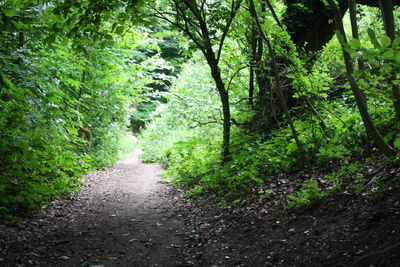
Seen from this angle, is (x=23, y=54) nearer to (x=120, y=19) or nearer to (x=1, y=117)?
(x=1, y=117)

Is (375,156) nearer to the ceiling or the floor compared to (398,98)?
nearer to the floor

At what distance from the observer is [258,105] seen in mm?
8742

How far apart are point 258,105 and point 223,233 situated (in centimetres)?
452

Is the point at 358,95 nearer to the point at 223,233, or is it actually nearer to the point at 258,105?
the point at 223,233

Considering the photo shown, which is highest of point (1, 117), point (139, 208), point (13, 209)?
point (1, 117)

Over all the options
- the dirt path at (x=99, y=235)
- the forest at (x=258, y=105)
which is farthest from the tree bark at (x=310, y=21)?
the dirt path at (x=99, y=235)

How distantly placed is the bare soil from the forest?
0.20ft

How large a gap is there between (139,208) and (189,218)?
1.60m

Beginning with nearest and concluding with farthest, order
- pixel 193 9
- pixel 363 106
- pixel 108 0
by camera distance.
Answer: pixel 363 106, pixel 108 0, pixel 193 9

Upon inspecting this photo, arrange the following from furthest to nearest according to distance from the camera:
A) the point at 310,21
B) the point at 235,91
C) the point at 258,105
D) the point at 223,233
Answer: the point at 235,91
the point at 258,105
the point at 310,21
the point at 223,233

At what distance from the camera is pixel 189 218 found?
6430 mm

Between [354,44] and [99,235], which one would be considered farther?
[99,235]

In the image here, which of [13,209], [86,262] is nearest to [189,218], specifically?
[86,262]

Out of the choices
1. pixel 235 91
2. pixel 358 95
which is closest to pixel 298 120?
pixel 358 95
